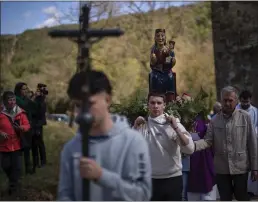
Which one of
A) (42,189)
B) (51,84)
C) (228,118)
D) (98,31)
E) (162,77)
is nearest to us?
(98,31)

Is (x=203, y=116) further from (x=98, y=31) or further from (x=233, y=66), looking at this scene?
(x=233, y=66)

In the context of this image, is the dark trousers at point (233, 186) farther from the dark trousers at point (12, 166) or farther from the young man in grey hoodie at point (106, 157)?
the young man in grey hoodie at point (106, 157)

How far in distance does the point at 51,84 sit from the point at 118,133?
689 cm

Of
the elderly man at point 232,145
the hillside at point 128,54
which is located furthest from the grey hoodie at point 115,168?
the hillside at point 128,54

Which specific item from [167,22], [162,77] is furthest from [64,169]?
[167,22]

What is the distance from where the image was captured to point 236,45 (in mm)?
12461

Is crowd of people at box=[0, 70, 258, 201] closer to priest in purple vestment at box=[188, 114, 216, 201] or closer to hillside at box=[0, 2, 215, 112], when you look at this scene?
priest in purple vestment at box=[188, 114, 216, 201]

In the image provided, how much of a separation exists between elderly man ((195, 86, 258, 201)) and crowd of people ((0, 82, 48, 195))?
243 cm

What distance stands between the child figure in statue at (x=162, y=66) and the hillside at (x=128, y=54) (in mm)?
2121

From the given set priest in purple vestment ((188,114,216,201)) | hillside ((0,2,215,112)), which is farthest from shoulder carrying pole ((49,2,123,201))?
hillside ((0,2,215,112))

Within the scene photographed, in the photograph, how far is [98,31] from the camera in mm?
2223

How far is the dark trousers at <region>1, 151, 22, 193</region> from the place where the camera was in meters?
6.02

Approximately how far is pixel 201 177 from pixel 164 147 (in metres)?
1.74

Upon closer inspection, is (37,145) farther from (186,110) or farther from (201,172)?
(186,110)
